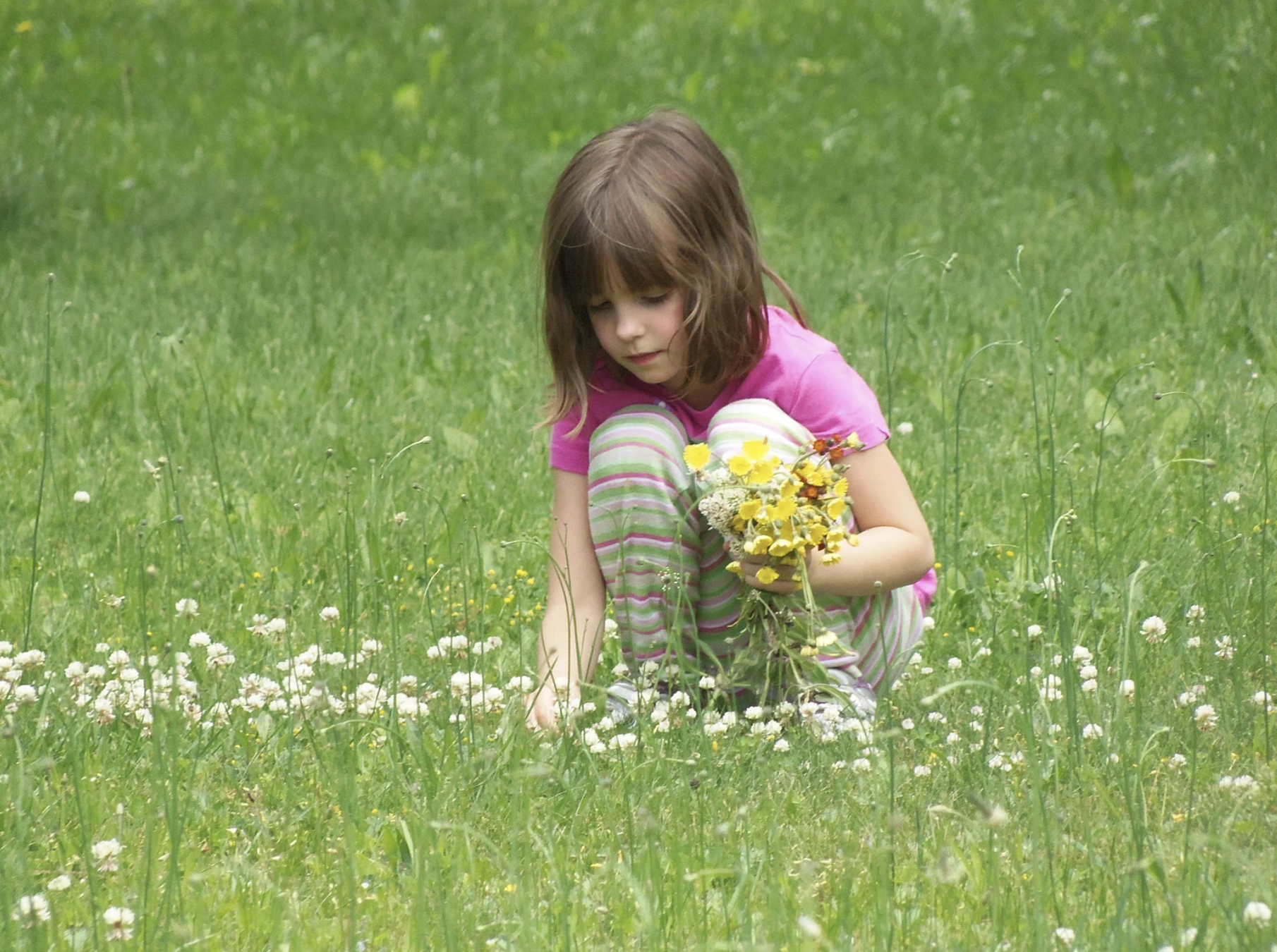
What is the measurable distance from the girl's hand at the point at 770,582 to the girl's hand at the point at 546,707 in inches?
12.9

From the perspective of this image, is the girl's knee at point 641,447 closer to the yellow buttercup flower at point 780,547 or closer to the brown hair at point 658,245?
the brown hair at point 658,245

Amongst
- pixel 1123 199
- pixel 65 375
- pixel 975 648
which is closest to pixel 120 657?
pixel 975 648

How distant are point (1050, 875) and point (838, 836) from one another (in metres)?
0.41

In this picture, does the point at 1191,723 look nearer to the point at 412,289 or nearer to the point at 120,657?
the point at 120,657

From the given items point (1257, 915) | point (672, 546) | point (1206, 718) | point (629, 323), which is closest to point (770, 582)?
point (672, 546)

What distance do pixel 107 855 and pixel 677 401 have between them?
134cm

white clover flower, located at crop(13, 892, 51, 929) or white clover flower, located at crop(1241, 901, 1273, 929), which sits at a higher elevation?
white clover flower, located at crop(13, 892, 51, 929)

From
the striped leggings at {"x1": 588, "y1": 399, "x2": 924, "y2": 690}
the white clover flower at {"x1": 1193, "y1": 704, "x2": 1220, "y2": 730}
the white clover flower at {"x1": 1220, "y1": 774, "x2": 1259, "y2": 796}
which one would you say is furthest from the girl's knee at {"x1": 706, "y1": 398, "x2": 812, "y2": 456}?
the white clover flower at {"x1": 1220, "y1": 774, "x2": 1259, "y2": 796}

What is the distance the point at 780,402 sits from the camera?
287cm

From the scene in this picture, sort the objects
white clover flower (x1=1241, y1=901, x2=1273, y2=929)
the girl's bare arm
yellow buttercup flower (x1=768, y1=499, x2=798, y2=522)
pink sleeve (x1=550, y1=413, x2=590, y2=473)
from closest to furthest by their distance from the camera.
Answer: white clover flower (x1=1241, y1=901, x2=1273, y2=929), yellow buttercup flower (x1=768, y1=499, x2=798, y2=522), the girl's bare arm, pink sleeve (x1=550, y1=413, x2=590, y2=473)

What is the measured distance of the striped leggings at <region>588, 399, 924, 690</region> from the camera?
2711 millimetres

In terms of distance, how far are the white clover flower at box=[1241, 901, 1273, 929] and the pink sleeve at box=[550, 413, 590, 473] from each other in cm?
156

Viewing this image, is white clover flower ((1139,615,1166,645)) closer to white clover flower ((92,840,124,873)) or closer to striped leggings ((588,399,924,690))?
striped leggings ((588,399,924,690))

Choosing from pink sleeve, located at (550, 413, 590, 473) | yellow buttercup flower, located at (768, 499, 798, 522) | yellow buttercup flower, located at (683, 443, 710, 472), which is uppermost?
pink sleeve, located at (550, 413, 590, 473)
